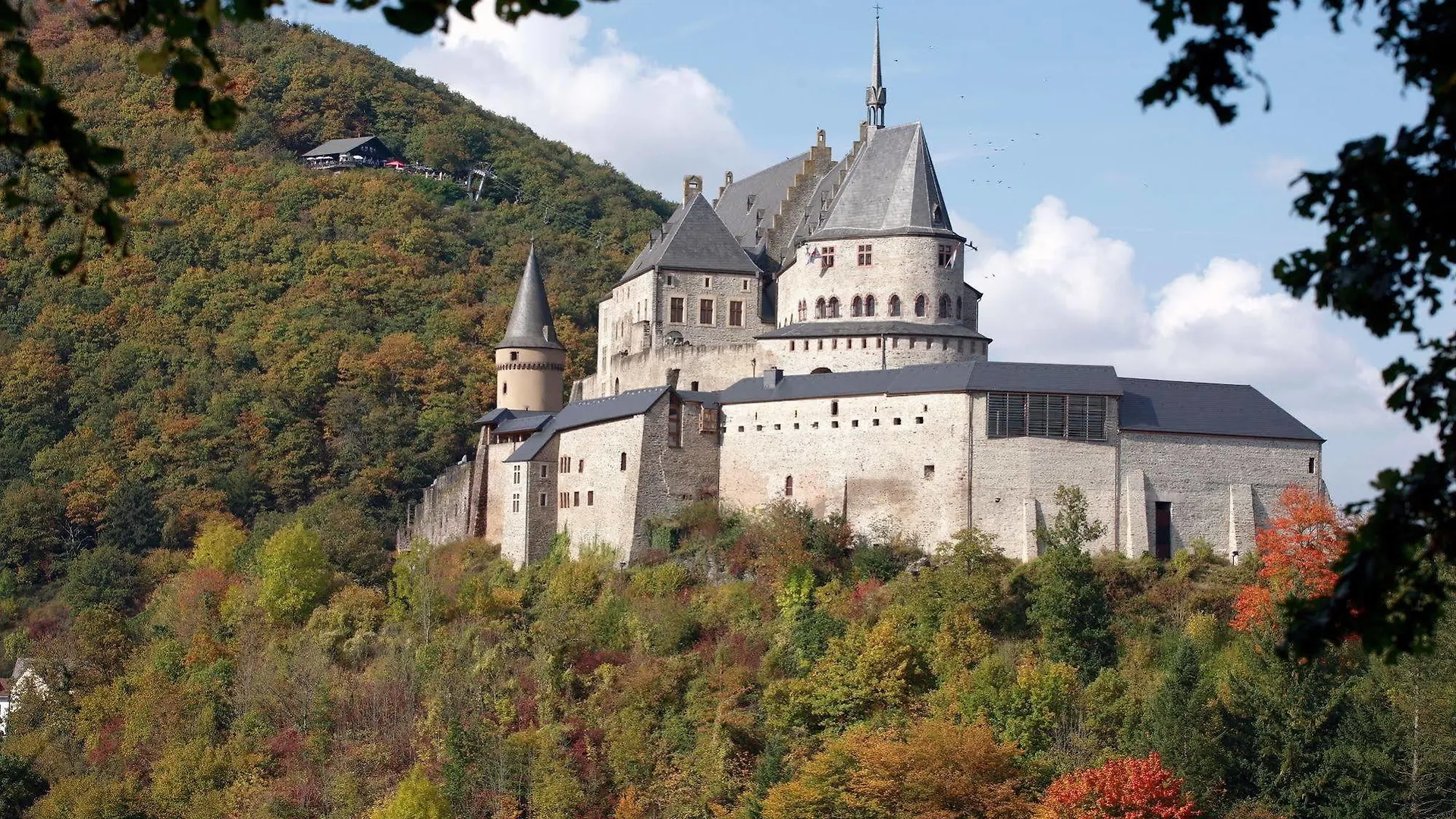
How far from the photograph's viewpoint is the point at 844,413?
166 feet

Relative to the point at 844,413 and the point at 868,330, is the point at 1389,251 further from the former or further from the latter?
the point at 868,330

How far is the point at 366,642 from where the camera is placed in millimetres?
57781

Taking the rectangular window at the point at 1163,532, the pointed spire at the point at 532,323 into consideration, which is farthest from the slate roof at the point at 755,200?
the rectangular window at the point at 1163,532

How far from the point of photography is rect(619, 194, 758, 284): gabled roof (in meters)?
62.5

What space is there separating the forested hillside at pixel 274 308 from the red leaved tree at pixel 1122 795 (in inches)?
1231

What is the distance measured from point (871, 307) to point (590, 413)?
834 centimetres

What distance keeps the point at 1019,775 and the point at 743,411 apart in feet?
48.3

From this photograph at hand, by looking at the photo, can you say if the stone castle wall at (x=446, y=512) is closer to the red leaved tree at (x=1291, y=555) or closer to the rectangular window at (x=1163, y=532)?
the rectangular window at (x=1163, y=532)

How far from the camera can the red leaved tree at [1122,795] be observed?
38.3 meters

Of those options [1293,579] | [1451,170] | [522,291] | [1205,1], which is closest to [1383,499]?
[1451,170]

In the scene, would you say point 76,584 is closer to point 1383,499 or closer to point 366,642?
point 366,642

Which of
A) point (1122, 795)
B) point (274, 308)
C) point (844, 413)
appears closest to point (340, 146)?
point (274, 308)

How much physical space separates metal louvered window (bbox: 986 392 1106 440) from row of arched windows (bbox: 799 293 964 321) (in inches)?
335

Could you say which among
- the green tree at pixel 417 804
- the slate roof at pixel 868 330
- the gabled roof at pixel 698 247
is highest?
the gabled roof at pixel 698 247
